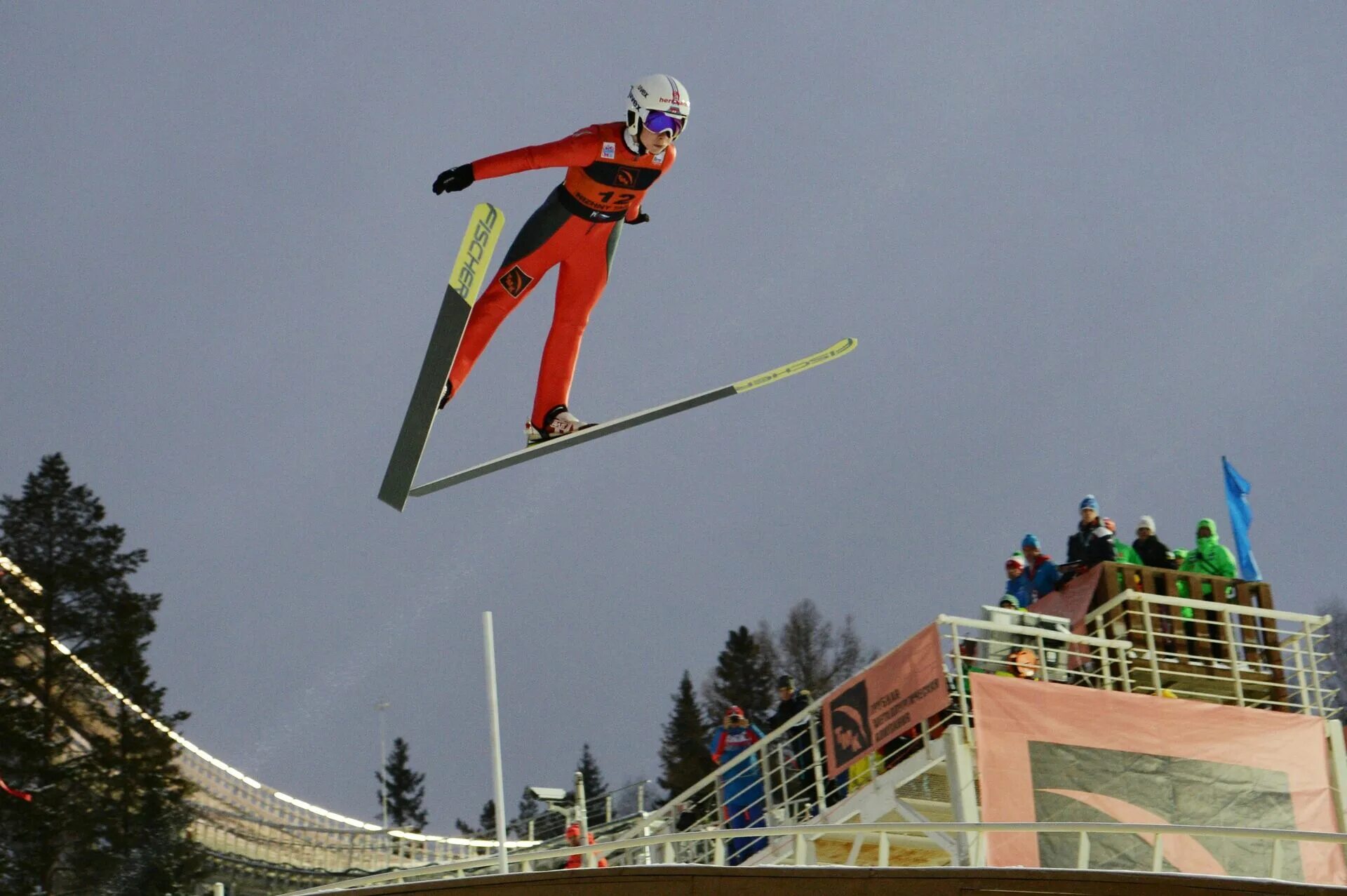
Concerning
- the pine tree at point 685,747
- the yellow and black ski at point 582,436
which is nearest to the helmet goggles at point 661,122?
the yellow and black ski at point 582,436

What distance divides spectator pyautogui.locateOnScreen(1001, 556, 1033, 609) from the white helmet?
155 inches

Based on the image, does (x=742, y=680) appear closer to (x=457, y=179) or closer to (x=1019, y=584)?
(x=1019, y=584)

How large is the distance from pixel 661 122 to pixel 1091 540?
3.83 meters

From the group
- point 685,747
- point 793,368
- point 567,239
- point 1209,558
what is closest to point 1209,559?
point 1209,558

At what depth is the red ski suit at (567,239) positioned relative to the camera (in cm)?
806

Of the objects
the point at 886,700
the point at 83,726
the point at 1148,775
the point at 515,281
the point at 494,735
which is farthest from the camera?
the point at 83,726

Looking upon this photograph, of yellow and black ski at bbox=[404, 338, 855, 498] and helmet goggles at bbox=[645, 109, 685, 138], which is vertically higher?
helmet goggles at bbox=[645, 109, 685, 138]

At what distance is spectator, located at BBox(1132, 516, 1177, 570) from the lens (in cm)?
976

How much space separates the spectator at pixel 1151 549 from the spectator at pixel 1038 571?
0.53 meters

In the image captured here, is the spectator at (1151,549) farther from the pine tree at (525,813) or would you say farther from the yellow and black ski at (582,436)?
the pine tree at (525,813)

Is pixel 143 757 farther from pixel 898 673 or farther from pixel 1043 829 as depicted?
pixel 1043 829

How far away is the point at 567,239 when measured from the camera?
27.8 feet

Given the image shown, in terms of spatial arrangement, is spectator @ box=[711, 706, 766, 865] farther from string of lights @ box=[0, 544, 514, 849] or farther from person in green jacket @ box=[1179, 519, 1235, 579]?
string of lights @ box=[0, 544, 514, 849]

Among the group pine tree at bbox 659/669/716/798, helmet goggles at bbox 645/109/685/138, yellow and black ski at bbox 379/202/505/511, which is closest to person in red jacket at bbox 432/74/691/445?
helmet goggles at bbox 645/109/685/138
